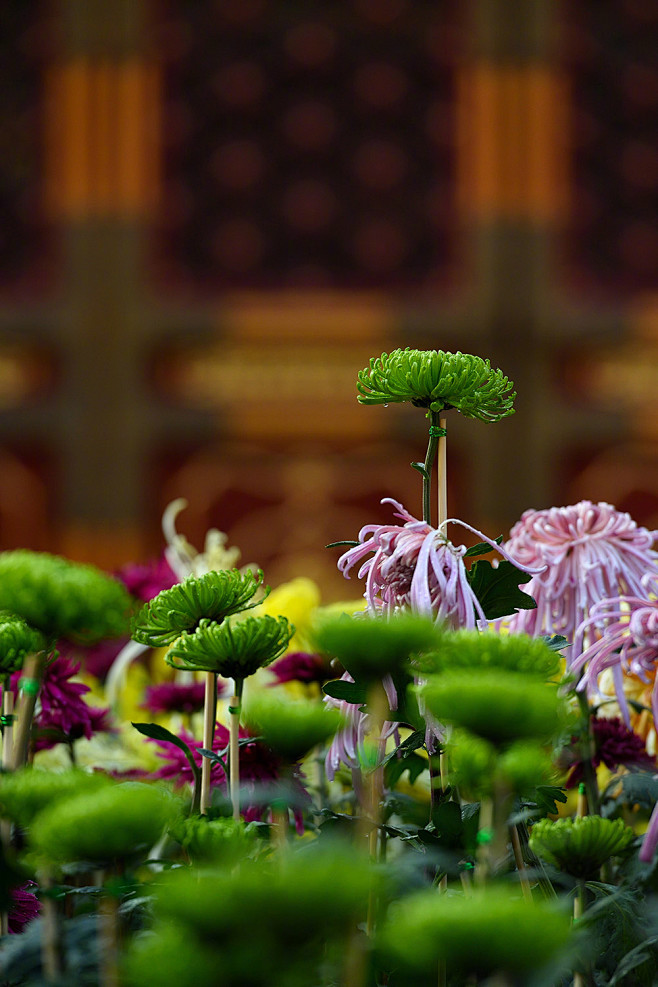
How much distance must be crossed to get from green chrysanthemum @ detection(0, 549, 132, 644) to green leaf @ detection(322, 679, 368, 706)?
0.16 ft

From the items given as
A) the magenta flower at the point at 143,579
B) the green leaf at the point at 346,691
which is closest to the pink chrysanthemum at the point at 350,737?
the green leaf at the point at 346,691

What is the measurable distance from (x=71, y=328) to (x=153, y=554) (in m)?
0.43

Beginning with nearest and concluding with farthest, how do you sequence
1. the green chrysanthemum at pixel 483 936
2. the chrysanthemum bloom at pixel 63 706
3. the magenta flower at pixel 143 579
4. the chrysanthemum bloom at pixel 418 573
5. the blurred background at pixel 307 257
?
the green chrysanthemum at pixel 483 936 < the chrysanthemum bloom at pixel 418 573 < the chrysanthemum bloom at pixel 63 706 < the magenta flower at pixel 143 579 < the blurred background at pixel 307 257

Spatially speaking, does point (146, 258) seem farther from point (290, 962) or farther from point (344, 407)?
point (290, 962)

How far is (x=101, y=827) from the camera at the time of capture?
0.49 feet

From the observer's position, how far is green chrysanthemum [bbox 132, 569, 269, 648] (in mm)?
237

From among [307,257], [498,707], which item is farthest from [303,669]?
[307,257]

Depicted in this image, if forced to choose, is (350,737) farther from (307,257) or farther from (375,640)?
(307,257)

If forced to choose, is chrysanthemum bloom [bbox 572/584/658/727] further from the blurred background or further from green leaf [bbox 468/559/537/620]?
the blurred background

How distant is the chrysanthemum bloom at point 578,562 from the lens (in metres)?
0.31

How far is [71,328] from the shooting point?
2105mm

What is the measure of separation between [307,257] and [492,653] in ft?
6.81

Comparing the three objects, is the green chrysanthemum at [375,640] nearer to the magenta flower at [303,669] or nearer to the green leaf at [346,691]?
the green leaf at [346,691]

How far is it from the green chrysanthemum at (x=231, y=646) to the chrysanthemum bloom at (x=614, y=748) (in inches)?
5.8
